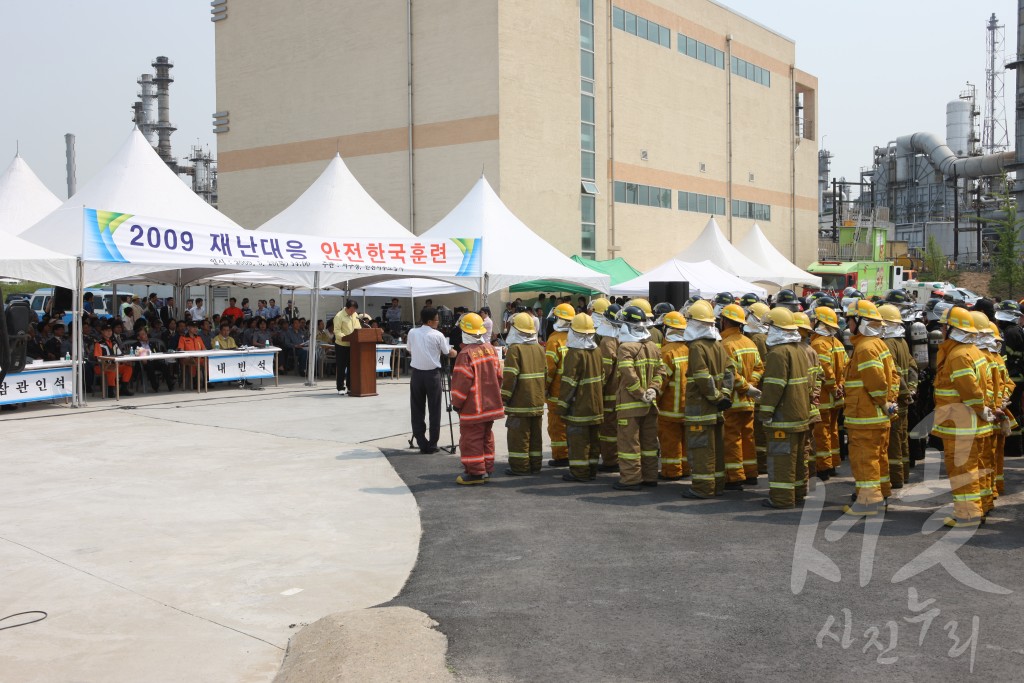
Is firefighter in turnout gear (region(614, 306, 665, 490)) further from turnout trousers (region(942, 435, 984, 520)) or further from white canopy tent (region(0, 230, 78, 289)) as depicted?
white canopy tent (region(0, 230, 78, 289))

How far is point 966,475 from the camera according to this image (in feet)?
25.9

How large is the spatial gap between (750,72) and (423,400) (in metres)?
40.9

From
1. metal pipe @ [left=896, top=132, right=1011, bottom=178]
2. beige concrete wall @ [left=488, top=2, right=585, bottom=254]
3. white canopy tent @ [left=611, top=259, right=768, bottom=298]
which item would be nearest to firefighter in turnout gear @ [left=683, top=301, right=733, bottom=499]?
white canopy tent @ [left=611, top=259, right=768, bottom=298]

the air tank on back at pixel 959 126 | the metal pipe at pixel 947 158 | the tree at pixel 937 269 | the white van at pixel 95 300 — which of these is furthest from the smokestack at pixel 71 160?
the air tank on back at pixel 959 126

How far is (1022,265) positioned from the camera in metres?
40.6

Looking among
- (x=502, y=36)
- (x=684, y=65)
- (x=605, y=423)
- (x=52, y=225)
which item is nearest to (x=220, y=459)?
(x=605, y=423)

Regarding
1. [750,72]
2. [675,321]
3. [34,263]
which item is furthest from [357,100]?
[675,321]

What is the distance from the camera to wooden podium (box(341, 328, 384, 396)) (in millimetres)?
17734

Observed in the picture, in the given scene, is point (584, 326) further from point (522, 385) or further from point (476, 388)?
point (476, 388)

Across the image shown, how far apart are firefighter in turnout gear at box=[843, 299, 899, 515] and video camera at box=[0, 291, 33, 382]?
22.6 ft

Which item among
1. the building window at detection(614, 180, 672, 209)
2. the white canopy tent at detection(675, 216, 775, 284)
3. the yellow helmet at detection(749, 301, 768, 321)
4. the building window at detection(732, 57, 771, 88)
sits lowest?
the yellow helmet at detection(749, 301, 768, 321)

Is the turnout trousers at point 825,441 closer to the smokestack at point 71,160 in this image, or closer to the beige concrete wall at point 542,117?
the beige concrete wall at point 542,117

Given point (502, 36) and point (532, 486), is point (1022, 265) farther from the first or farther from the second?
point (532, 486)

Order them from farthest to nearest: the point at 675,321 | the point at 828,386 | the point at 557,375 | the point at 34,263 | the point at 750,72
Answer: the point at 750,72
the point at 34,263
the point at 557,375
the point at 828,386
the point at 675,321
